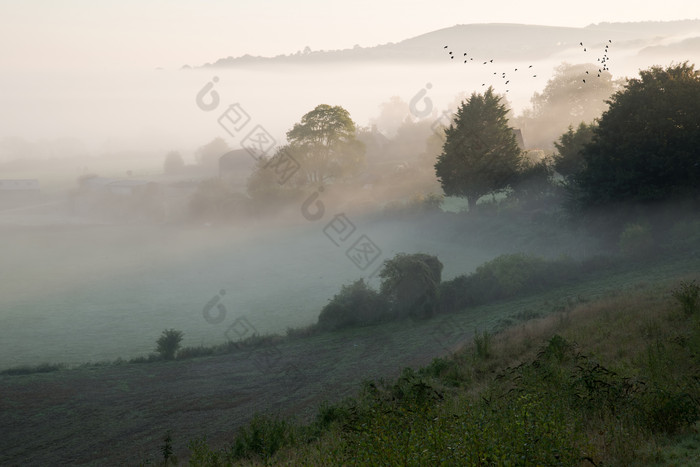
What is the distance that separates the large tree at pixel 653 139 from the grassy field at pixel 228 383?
6591 millimetres

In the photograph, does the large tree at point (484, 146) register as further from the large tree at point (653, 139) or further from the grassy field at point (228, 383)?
the grassy field at point (228, 383)

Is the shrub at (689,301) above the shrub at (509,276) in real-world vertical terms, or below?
below

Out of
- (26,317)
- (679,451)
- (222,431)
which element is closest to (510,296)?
(222,431)

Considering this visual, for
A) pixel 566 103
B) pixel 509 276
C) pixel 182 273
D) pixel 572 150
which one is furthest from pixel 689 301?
pixel 566 103

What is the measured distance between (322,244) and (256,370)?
34302 mm

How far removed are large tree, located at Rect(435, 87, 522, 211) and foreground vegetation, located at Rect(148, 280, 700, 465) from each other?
98.9ft

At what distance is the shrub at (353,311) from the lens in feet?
98.8

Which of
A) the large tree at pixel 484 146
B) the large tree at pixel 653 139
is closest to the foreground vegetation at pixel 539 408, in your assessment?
the large tree at pixel 653 139

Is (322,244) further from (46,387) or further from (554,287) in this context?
(46,387)

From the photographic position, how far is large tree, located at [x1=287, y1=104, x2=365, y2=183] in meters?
77.3

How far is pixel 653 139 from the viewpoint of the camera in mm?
33375

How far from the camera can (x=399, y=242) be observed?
52688 millimetres

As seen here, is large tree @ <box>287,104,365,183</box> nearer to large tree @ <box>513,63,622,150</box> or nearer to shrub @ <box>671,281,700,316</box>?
large tree @ <box>513,63,622,150</box>

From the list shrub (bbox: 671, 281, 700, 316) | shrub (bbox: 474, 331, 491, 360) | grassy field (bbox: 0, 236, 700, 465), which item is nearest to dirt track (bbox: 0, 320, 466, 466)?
grassy field (bbox: 0, 236, 700, 465)
